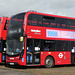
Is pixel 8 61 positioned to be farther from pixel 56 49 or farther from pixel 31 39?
pixel 56 49

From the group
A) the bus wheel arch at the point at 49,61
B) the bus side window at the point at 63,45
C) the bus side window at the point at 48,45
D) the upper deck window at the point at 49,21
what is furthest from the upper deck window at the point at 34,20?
the bus wheel arch at the point at 49,61

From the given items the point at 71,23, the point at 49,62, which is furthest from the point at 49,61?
the point at 71,23

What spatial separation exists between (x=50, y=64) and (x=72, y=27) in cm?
390

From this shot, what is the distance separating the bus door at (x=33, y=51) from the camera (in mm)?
15023

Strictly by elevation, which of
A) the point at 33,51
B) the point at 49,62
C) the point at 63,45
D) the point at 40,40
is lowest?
the point at 49,62

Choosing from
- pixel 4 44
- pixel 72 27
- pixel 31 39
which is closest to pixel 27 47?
pixel 31 39

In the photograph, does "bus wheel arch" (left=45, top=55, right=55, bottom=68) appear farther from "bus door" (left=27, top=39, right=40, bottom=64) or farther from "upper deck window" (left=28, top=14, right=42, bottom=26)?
"upper deck window" (left=28, top=14, right=42, bottom=26)

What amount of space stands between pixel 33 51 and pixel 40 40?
1.08 metres

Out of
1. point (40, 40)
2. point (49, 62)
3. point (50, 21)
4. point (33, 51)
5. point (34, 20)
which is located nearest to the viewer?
point (33, 51)

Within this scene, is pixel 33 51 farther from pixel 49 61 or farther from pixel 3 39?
pixel 3 39

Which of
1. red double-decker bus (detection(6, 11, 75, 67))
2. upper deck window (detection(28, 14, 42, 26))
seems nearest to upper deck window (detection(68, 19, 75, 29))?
red double-decker bus (detection(6, 11, 75, 67))

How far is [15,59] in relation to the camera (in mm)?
14961

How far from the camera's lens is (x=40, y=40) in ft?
51.6

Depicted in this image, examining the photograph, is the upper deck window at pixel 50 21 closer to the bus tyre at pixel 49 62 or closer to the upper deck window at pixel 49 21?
the upper deck window at pixel 49 21
